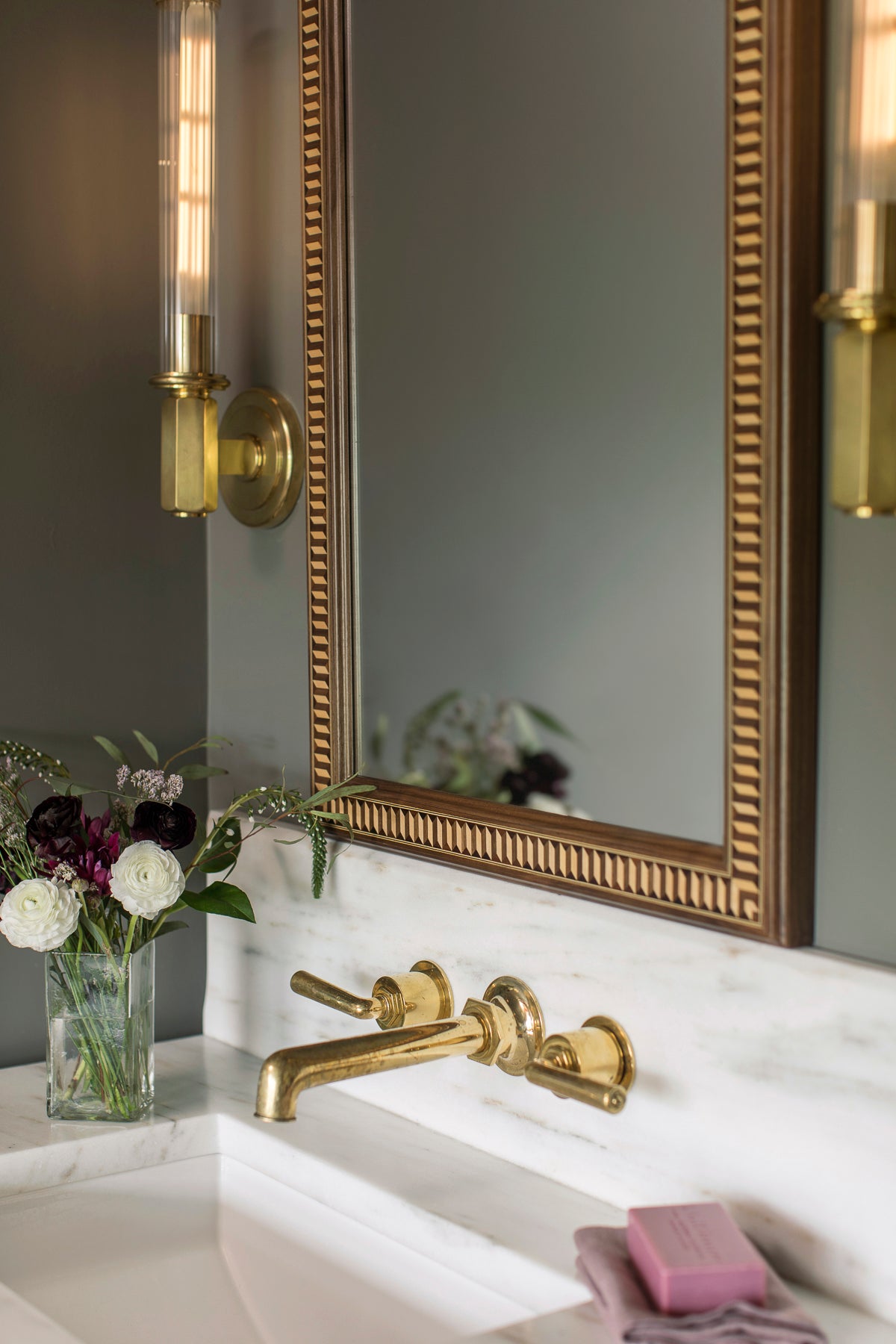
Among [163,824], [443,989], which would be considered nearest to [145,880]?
[163,824]

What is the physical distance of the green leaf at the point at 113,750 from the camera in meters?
1.27

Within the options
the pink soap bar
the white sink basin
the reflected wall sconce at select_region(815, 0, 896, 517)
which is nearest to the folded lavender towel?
the pink soap bar

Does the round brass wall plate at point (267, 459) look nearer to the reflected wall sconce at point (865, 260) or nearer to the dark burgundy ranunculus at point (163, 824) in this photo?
the dark burgundy ranunculus at point (163, 824)

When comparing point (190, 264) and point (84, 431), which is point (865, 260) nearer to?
point (190, 264)

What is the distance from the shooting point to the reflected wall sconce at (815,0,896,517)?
739mm

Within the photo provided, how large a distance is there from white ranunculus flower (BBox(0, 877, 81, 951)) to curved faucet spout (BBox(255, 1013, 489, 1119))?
268mm

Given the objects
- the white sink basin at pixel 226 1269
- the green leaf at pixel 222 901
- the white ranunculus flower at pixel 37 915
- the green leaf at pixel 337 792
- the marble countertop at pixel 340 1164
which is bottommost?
the white sink basin at pixel 226 1269

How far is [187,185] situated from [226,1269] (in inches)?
37.5

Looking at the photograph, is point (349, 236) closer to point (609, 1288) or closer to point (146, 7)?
point (146, 7)

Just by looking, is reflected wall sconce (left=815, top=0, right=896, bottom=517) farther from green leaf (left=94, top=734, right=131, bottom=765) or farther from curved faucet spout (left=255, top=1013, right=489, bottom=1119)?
green leaf (left=94, top=734, right=131, bottom=765)

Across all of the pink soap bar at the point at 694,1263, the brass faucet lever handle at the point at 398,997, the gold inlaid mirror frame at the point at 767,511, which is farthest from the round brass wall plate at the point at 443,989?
the pink soap bar at the point at 694,1263

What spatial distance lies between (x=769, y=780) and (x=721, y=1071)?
20 centimetres

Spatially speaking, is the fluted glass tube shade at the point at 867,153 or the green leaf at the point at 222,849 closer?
the fluted glass tube shade at the point at 867,153

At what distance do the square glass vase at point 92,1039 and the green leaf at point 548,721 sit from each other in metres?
0.43
